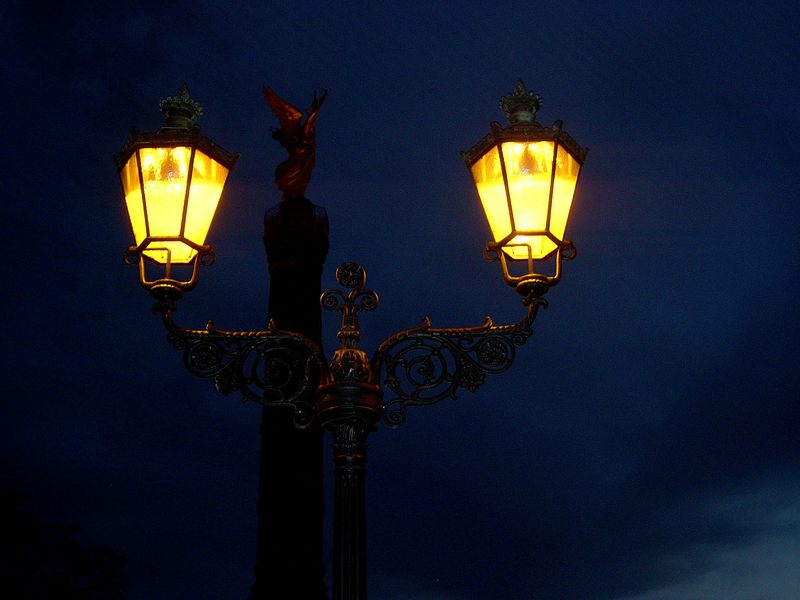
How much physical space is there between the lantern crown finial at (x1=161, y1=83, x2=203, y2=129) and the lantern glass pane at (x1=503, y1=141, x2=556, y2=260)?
1947 mm

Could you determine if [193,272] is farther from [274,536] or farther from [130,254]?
[274,536]

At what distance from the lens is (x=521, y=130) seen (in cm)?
639

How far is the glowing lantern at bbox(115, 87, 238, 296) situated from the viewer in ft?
21.4

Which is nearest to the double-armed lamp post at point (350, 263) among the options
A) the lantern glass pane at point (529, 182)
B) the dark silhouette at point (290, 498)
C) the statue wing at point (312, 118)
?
the lantern glass pane at point (529, 182)

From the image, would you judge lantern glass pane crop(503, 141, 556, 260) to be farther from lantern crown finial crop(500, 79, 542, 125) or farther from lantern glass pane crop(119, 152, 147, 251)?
lantern glass pane crop(119, 152, 147, 251)

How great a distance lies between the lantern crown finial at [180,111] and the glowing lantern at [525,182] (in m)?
1.73

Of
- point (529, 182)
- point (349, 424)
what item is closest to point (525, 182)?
point (529, 182)

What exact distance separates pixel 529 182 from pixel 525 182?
0.07 ft

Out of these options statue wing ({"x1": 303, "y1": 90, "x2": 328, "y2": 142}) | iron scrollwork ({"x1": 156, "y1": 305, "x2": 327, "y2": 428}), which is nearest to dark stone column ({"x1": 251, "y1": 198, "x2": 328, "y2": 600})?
statue wing ({"x1": 303, "y1": 90, "x2": 328, "y2": 142})

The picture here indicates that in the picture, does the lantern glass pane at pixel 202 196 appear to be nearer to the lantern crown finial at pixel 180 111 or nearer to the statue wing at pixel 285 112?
the lantern crown finial at pixel 180 111

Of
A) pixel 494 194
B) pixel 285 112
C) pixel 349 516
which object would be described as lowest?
pixel 349 516

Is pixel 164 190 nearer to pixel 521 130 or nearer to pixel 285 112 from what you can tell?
pixel 521 130

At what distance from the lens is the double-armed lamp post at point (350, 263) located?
628 cm

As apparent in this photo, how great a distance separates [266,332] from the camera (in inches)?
260
